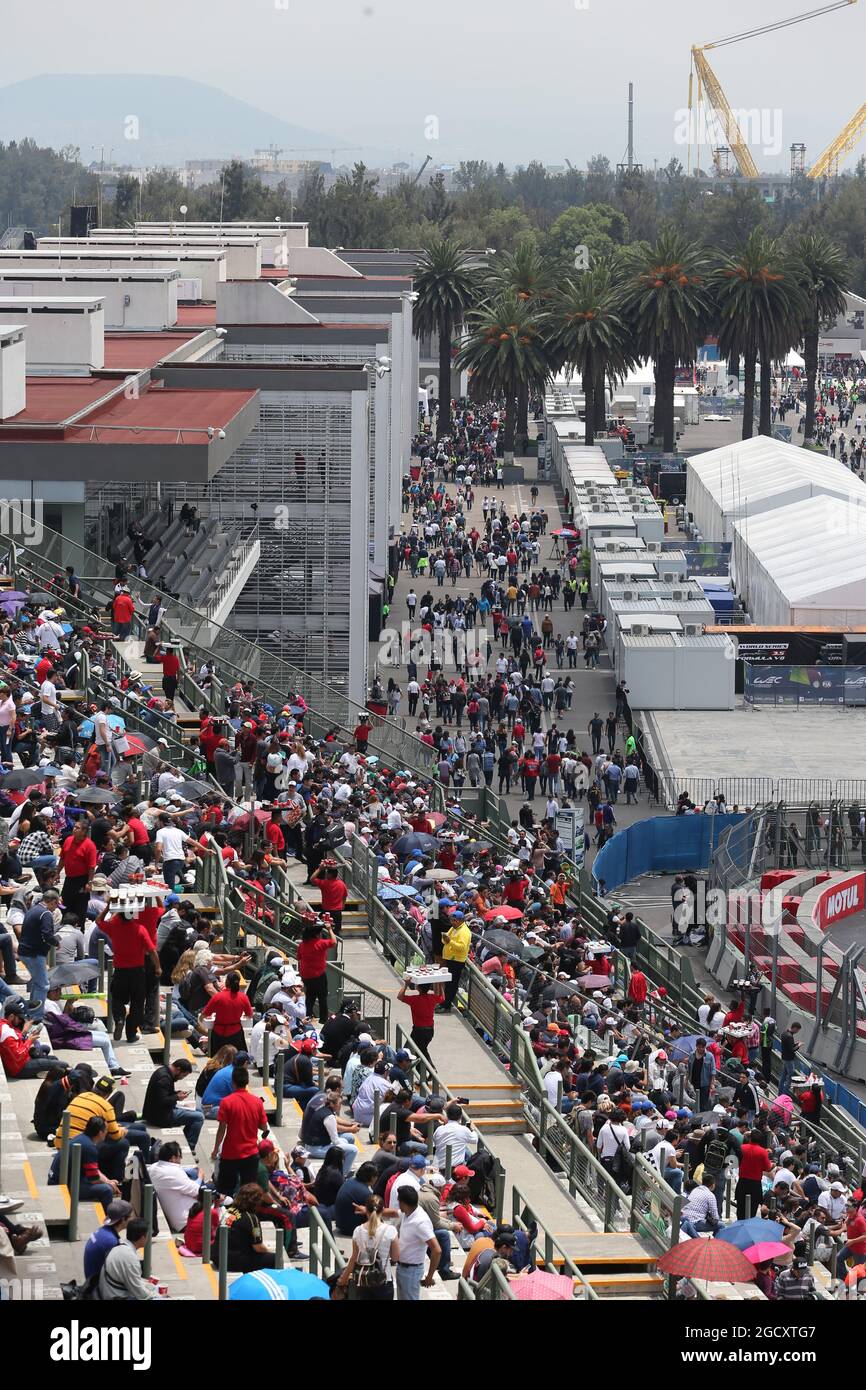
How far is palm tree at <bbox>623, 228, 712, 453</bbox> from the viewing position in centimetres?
10419

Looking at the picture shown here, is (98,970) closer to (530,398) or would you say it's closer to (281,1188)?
(281,1188)

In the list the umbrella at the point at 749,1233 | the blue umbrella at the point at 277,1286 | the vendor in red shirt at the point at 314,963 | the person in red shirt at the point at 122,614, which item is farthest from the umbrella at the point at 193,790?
the blue umbrella at the point at 277,1286

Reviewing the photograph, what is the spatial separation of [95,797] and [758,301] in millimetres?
85531

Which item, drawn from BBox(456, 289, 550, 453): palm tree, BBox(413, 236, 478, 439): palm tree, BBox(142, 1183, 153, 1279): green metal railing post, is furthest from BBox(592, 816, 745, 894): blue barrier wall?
BBox(413, 236, 478, 439): palm tree

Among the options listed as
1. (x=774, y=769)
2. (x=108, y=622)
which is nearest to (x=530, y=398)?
(x=774, y=769)

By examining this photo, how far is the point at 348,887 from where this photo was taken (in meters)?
29.1

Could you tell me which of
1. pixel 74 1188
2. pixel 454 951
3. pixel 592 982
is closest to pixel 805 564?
pixel 592 982

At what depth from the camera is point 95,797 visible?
79.1 feet

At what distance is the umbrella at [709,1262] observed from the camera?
17.1 m

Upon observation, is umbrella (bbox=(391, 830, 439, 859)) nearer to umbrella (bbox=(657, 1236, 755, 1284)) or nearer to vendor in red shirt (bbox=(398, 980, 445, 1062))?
vendor in red shirt (bbox=(398, 980, 445, 1062))

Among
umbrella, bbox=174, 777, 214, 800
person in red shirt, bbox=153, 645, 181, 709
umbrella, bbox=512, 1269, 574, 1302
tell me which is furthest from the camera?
person in red shirt, bbox=153, 645, 181, 709

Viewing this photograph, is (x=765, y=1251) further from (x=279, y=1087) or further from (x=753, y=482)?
(x=753, y=482)

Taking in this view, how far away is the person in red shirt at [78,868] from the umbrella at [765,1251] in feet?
22.0

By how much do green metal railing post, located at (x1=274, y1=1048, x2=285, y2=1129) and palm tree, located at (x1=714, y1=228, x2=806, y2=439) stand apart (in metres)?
89.8
